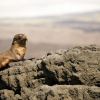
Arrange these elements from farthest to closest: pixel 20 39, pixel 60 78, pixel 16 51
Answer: pixel 16 51 → pixel 20 39 → pixel 60 78

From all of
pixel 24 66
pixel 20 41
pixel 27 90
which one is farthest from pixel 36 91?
pixel 20 41

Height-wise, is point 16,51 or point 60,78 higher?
point 16,51

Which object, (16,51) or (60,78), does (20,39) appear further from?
(60,78)

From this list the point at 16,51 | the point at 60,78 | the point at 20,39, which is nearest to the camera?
the point at 60,78

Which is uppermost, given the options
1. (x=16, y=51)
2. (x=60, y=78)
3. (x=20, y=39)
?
(x=20, y=39)

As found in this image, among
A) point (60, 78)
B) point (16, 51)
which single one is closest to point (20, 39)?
point (16, 51)

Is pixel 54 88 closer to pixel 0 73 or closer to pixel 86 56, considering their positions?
pixel 86 56

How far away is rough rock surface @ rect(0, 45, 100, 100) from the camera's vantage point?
9.76 metres

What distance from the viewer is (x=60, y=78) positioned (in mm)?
10375

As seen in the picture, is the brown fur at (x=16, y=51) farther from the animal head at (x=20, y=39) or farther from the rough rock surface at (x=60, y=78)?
the rough rock surface at (x=60, y=78)

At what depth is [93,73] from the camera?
10.1m

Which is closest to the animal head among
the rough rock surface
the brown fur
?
the brown fur

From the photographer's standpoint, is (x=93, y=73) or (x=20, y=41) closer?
(x=93, y=73)

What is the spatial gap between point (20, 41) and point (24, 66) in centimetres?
426
